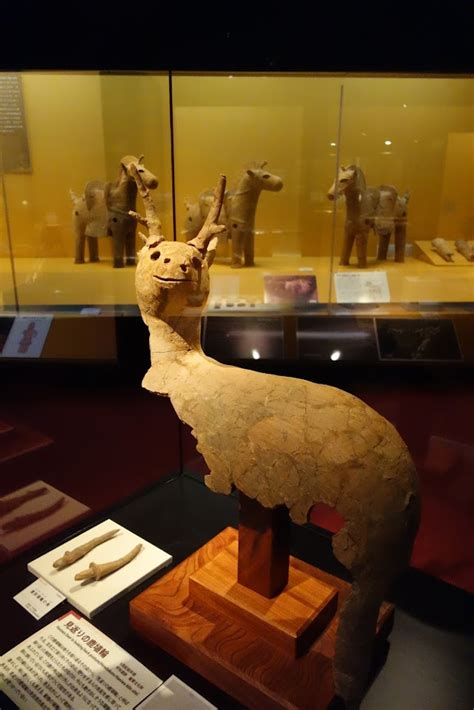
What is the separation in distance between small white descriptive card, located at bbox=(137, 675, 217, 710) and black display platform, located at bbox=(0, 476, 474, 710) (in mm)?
31

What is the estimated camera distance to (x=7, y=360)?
2719 millimetres

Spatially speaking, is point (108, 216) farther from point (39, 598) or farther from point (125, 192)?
point (39, 598)

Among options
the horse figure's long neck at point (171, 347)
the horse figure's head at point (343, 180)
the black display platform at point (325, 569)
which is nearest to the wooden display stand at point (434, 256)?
the horse figure's head at point (343, 180)

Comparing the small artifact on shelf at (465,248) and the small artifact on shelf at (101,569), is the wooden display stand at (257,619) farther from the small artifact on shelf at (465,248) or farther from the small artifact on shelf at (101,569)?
the small artifact on shelf at (465,248)

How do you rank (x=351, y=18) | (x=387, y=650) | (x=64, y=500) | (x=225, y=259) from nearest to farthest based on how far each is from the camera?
(x=351, y=18)
(x=387, y=650)
(x=64, y=500)
(x=225, y=259)

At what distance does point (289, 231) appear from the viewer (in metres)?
2.81

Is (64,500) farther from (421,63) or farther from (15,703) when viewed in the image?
(421,63)

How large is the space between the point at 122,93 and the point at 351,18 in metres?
1.23

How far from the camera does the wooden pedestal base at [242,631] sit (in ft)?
4.67

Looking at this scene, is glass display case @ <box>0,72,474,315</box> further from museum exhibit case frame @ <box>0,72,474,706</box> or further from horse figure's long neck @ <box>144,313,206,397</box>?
horse figure's long neck @ <box>144,313,206,397</box>

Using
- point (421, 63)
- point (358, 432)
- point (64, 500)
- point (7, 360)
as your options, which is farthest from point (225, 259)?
point (358, 432)

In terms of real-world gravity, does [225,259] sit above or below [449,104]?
below

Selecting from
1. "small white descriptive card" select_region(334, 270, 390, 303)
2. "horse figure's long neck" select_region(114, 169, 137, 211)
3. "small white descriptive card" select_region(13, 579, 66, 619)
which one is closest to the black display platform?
"small white descriptive card" select_region(13, 579, 66, 619)

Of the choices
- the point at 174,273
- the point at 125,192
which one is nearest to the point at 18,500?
the point at 125,192
